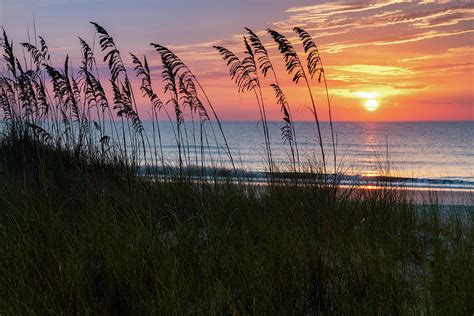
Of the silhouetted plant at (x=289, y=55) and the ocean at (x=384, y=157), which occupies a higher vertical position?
the silhouetted plant at (x=289, y=55)

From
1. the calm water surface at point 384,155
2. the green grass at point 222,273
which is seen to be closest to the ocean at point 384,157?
the calm water surface at point 384,155

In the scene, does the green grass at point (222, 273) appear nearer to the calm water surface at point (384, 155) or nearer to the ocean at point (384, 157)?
the ocean at point (384, 157)

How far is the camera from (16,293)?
2.95 m

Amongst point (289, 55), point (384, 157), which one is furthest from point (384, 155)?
point (289, 55)

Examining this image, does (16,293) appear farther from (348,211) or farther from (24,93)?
(24,93)

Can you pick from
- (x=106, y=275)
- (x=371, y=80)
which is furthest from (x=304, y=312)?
(x=371, y=80)

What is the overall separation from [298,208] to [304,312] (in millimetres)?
2124

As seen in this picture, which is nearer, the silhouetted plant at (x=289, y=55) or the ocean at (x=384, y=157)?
the silhouetted plant at (x=289, y=55)

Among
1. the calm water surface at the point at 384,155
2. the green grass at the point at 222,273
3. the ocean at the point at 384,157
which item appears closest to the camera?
the green grass at the point at 222,273

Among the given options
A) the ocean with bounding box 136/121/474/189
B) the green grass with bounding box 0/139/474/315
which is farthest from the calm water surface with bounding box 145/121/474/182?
the green grass with bounding box 0/139/474/315

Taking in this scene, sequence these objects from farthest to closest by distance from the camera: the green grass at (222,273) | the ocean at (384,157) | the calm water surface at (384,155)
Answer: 1. the calm water surface at (384,155)
2. the ocean at (384,157)
3. the green grass at (222,273)

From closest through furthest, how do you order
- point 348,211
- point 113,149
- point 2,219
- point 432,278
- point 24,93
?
point 432,278, point 2,219, point 348,211, point 24,93, point 113,149

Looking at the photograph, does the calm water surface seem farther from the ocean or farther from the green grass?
the green grass

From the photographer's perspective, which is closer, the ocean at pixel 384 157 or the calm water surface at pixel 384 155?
the ocean at pixel 384 157
